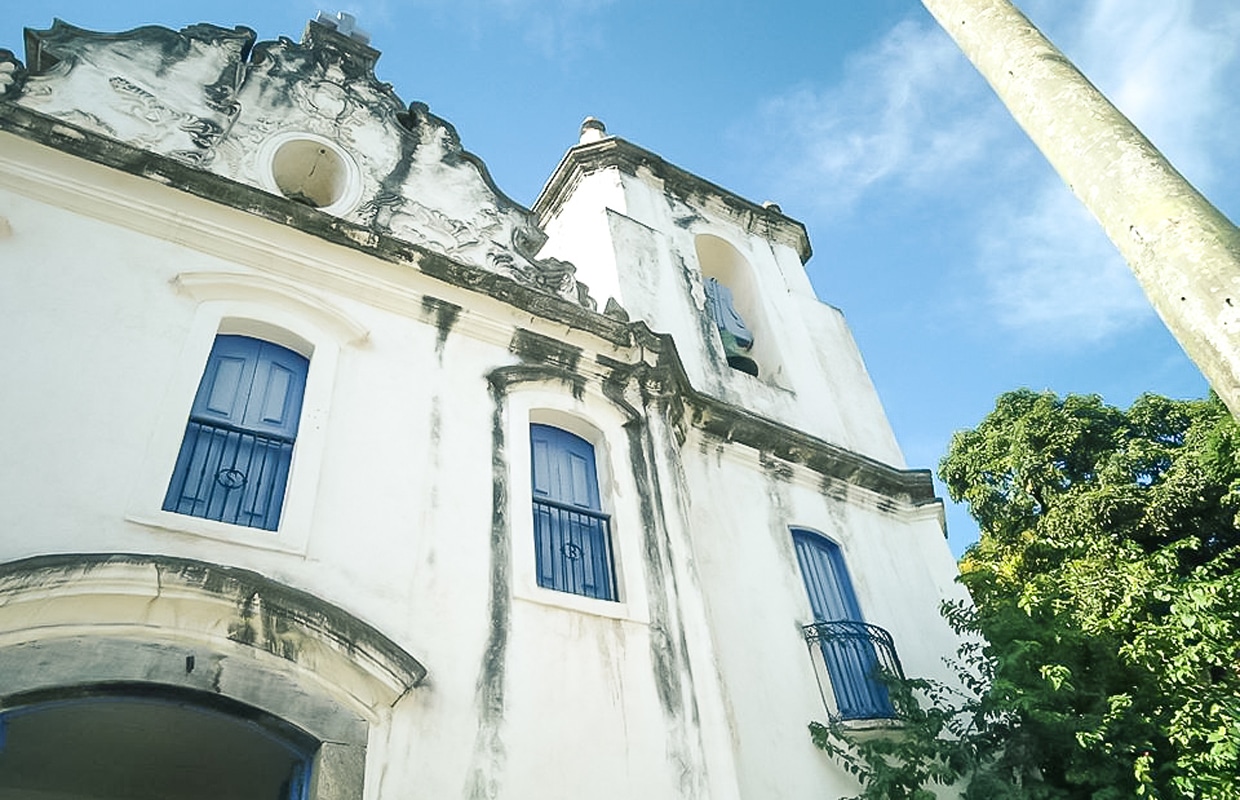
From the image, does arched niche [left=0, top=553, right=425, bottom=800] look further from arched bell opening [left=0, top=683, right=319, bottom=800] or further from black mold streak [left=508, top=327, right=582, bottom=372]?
black mold streak [left=508, top=327, right=582, bottom=372]

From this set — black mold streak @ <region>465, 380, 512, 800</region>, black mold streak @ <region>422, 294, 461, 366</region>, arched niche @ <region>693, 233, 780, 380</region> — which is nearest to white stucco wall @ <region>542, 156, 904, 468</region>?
arched niche @ <region>693, 233, 780, 380</region>

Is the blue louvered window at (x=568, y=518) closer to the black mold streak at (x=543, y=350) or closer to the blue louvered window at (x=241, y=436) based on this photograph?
the black mold streak at (x=543, y=350)

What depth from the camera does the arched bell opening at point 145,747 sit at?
5.20 meters

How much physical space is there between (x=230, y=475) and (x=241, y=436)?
1.33 ft

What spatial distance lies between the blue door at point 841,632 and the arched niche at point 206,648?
Answer: 185 inches

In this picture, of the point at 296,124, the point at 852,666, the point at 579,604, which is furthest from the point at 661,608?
the point at 296,124

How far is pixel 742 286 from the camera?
47.6ft

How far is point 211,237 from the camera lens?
7.80 meters

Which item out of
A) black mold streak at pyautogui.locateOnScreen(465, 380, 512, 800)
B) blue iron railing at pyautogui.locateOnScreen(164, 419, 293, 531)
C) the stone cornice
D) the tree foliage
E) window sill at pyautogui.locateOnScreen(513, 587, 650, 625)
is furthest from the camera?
the stone cornice

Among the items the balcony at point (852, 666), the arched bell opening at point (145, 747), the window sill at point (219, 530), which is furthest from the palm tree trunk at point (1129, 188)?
the balcony at point (852, 666)

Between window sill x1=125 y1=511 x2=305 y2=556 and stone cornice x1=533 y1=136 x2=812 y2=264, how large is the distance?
920 cm

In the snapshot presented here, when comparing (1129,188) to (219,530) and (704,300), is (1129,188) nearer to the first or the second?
(219,530)

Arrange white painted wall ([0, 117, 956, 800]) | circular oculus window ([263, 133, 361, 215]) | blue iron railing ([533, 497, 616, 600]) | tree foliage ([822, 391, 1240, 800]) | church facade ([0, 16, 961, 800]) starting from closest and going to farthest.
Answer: church facade ([0, 16, 961, 800]), white painted wall ([0, 117, 956, 800]), blue iron railing ([533, 497, 616, 600]), tree foliage ([822, 391, 1240, 800]), circular oculus window ([263, 133, 361, 215])

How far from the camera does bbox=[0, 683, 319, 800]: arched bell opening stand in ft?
17.0
